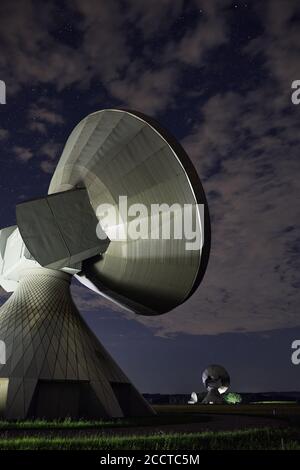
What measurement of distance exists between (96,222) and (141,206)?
7.63 ft

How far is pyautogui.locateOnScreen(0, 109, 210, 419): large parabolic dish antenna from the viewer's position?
18172 mm

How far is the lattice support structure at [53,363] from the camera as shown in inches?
751

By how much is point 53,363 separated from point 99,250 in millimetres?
5399

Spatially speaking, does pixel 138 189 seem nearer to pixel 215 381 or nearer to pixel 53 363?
pixel 53 363

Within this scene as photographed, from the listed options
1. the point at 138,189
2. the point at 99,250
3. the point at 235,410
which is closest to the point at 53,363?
the point at 99,250

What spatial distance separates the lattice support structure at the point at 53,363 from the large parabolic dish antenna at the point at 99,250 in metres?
0.05

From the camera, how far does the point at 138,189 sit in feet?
62.8

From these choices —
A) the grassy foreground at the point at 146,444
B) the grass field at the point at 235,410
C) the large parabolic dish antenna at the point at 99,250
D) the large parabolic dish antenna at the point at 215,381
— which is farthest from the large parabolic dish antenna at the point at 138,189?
the large parabolic dish antenna at the point at 215,381

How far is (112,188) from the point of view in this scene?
20047 millimetres

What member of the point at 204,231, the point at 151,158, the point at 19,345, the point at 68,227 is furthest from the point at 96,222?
the point at 19,345

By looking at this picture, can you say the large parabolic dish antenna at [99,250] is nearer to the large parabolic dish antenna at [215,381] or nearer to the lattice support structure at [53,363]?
the lattice support structure at [53,363]

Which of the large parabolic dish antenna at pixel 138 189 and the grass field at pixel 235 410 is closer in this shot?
the large parabolic dish antenna at pixel 138 189

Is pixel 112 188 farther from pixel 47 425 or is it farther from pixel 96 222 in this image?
pixel 47 425

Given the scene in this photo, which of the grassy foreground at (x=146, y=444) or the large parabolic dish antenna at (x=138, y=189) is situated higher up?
the large parabolic dish antenna at (x=138, y=189)
